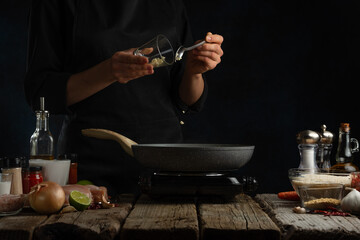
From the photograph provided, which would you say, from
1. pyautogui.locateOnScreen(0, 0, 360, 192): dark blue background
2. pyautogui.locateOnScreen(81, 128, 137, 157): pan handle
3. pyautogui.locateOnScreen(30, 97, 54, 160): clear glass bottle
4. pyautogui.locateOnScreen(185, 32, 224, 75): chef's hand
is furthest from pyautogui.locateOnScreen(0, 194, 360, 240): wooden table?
pyautogui.locateOnScreen(0, 0, 360, 192): dark blue background

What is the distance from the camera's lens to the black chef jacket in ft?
6.01

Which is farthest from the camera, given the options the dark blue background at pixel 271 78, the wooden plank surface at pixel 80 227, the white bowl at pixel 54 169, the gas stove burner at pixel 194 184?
the dark blue background at pixel 271 78

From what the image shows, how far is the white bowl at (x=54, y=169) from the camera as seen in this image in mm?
1356

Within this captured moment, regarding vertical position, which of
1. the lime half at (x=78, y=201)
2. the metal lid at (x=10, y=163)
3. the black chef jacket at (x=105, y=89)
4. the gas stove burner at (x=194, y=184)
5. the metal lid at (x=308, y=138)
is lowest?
the lime half at (x=78, y=201)

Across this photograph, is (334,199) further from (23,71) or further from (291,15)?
(23,71)

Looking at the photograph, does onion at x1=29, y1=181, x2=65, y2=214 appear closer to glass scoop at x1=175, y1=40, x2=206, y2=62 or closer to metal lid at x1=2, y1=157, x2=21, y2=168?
metal lid at x1=2, y1=157, x2=21, y2=168

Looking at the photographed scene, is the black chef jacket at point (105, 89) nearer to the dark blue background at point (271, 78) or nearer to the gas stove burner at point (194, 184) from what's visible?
the gas stove burner at point (194, 184)

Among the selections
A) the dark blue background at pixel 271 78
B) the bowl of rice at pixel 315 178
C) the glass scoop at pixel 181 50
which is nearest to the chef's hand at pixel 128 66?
the glass scoop at pixel 181 50

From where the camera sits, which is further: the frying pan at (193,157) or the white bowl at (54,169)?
the white bowl at (54,169)

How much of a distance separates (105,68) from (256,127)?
80.9 inches

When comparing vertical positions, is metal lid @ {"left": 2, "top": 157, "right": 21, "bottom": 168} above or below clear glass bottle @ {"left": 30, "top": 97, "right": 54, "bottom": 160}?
below

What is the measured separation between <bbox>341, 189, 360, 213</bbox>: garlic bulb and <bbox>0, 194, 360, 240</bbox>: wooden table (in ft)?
0.18

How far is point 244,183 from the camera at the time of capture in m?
1.25

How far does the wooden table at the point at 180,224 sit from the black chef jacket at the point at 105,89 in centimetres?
68
